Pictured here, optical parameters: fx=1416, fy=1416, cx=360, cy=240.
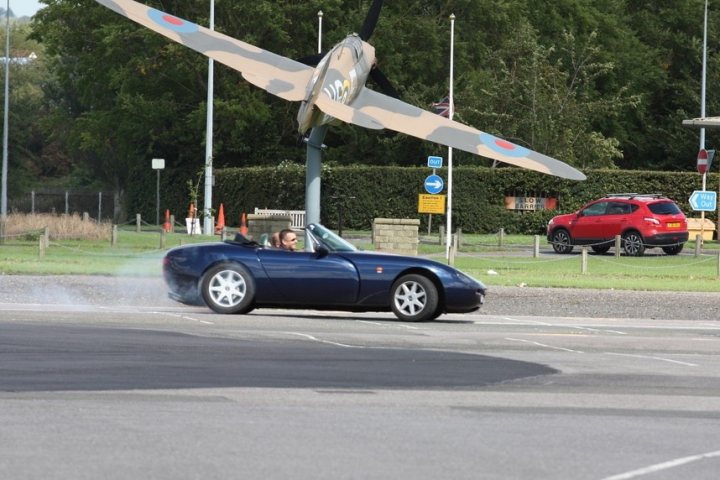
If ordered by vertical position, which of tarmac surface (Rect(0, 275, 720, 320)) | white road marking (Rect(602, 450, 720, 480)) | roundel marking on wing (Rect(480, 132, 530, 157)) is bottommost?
white road marking (Rect(602, 450, 720, 480))

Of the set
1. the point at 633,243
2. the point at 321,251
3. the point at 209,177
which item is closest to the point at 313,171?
the point at 321,251

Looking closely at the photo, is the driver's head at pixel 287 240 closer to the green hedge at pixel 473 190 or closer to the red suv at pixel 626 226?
the red suv at pixel 626 226

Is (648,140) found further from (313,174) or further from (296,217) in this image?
(313,174)

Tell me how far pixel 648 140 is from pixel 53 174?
4442 cm

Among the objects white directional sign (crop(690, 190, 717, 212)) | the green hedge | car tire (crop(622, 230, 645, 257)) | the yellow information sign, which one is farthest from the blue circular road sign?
the green hedge

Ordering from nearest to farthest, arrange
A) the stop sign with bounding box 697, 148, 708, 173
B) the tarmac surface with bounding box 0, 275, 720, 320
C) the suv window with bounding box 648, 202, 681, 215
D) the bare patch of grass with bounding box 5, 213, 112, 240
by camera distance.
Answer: the tarmac surface with bounding box 0, 275, 720, 320
the bare patch of grass with bounding box 5, 213, 112, 240
the suv window with bounding box 648, 202, 681, 215
the stop sign with bounding box 697, 148, 708, 173

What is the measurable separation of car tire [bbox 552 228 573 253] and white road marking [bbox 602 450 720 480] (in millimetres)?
32833

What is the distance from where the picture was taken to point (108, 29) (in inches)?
2420

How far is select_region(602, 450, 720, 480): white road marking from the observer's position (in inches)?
287

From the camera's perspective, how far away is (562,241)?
41.0 metres

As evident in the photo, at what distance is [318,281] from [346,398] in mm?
7062

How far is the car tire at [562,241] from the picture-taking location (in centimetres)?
4072

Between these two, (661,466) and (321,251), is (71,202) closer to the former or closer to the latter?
(321,251)

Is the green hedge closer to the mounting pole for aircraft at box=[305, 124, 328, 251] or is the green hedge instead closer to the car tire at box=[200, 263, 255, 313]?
the mounting pole for aircraft at box=[305, 124, 328, 251]
